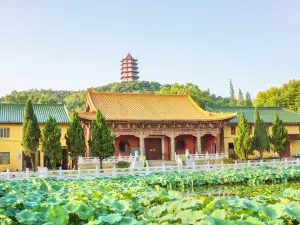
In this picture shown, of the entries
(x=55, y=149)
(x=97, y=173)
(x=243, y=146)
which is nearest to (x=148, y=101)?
(x=243, y=146)

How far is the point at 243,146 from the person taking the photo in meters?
26.0

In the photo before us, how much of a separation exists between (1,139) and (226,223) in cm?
2530

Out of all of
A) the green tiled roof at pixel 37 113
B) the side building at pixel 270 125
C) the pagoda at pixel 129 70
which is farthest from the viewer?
the pagoda at pixel 129 70

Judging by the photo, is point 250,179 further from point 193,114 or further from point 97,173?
point 193,114

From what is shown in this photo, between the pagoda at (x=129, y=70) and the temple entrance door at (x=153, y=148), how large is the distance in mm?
73977

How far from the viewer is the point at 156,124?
29031mm

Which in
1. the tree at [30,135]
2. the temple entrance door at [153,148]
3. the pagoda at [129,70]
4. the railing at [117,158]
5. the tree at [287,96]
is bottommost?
the railing at [117,158]

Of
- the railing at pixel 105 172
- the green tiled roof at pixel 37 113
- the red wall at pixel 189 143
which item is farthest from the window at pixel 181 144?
the railing at pixel 105 172

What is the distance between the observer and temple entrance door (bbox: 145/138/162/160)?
30734 mm

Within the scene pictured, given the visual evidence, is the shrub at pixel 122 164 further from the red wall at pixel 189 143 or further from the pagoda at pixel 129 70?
the pagoda at pixel 129 70

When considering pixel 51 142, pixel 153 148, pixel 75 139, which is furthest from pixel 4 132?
pixel 153 148

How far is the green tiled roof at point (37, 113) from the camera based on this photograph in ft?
91.9

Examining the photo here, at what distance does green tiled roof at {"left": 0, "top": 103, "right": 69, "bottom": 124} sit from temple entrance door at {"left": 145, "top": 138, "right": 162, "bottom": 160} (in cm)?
653

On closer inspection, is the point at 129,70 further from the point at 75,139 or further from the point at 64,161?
the point at 75,139
